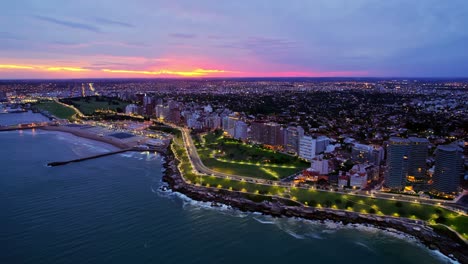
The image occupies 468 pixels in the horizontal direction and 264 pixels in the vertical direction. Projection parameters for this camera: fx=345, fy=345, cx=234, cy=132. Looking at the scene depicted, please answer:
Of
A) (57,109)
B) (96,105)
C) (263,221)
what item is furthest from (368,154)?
(96,105)

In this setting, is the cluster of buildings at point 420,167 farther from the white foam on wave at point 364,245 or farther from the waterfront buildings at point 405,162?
the white foam on wave at point 364,245

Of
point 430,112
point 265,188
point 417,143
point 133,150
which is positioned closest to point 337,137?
point 417,143

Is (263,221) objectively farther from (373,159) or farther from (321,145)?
(321,145)

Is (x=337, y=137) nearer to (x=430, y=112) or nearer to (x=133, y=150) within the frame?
(x=133, y=150)

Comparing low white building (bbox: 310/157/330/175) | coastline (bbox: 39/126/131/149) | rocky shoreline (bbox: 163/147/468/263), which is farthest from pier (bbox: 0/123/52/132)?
low white building (bbox: 310/157/330/175)

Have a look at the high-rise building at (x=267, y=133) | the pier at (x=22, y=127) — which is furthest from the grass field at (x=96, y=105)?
the high-rise building at (x=267, y=133)
